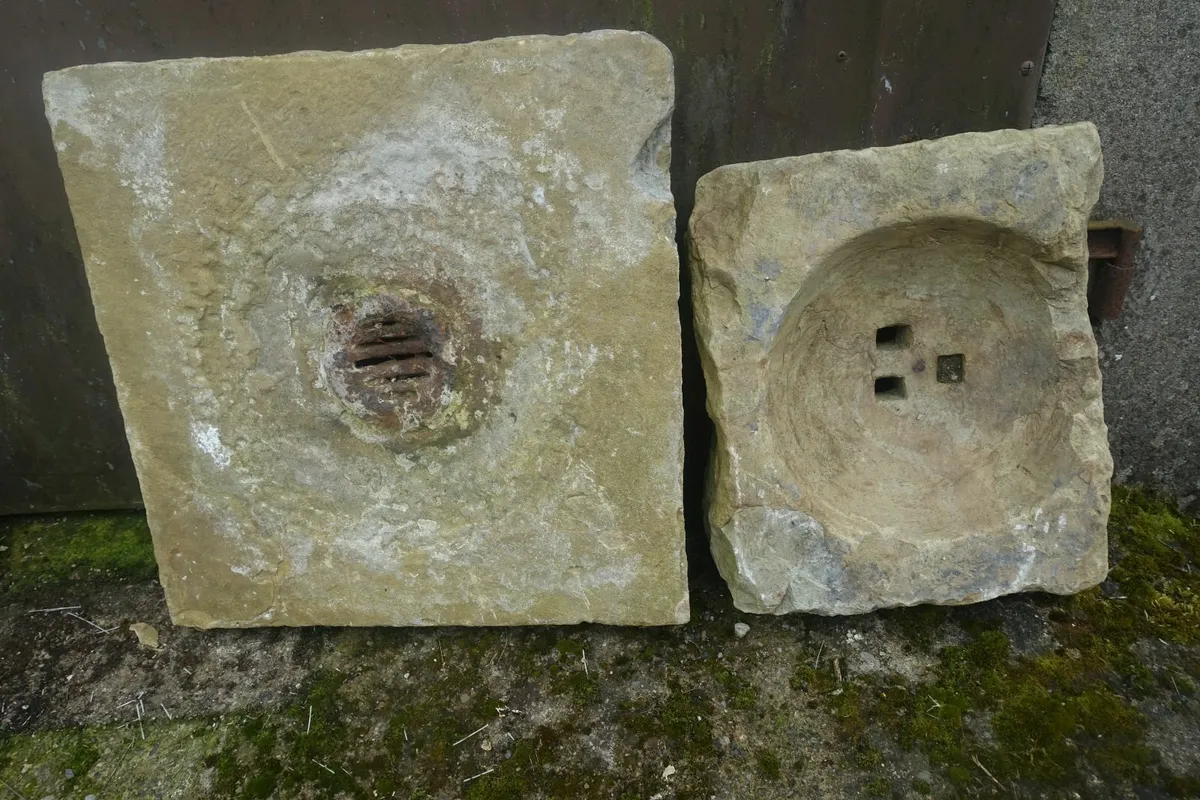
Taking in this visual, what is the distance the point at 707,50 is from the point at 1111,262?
1.37 metres

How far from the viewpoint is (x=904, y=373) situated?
173 cm

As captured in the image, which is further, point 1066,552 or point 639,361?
point 1066,552

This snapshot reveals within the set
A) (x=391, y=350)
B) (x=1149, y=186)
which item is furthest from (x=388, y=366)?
(x=1149, y=186)

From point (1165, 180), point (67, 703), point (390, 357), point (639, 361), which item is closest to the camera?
point (639, 361)

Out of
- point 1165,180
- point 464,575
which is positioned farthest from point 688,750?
point 1165,180

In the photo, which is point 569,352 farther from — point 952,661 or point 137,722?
point 137,722

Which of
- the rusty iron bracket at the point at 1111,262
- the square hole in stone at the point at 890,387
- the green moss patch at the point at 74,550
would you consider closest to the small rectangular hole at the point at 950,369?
the square hole in stone at the point at 890,387

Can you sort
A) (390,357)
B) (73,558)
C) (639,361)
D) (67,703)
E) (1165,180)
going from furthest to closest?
(73,558), (1165,180), (67,703), (390,357), (639,361)

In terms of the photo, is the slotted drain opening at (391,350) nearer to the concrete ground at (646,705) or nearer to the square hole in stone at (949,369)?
the concrete ground at (646,705)

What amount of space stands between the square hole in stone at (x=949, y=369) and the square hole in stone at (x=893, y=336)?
0.37 ft

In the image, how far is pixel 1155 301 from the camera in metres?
1.95

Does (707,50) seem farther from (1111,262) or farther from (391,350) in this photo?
(1111,262)

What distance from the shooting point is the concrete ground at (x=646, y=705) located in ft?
4.69

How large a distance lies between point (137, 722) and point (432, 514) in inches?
37.3
